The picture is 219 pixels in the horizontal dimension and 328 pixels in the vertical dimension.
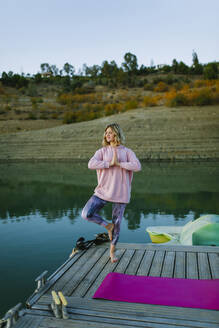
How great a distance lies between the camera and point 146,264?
3.72 metres

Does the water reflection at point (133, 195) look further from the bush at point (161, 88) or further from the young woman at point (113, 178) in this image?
the bush at point (161, 88)

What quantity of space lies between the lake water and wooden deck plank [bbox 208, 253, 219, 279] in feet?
7.25

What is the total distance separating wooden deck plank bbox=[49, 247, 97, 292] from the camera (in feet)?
10.8

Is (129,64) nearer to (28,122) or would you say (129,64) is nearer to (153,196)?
(28,122)

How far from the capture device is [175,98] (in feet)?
99.2

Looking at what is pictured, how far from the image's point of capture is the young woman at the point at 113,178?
12.3 feet

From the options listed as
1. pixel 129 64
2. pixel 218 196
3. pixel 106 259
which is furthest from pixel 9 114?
pixel 106 259

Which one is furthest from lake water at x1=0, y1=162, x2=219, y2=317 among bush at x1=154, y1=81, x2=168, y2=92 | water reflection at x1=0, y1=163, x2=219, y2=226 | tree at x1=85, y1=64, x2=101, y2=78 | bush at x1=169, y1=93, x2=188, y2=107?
tree at x1=85, y1=64, x2=101, y2=78

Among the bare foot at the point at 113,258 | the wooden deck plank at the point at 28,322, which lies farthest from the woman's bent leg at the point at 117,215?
the wooden deck plank at the point at 28,322

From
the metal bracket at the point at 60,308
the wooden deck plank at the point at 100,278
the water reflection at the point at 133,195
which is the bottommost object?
the water reflection at the point at 133,195

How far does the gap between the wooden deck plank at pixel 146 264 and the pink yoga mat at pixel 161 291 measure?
0.53 ft

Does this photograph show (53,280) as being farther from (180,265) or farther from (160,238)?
(160,238)

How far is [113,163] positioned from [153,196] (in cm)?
694

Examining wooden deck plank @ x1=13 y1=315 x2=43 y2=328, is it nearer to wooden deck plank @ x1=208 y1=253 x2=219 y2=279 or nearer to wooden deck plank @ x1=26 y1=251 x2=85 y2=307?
wooden deck plank @ x1=26 y1=251 x2=85 y2=307
